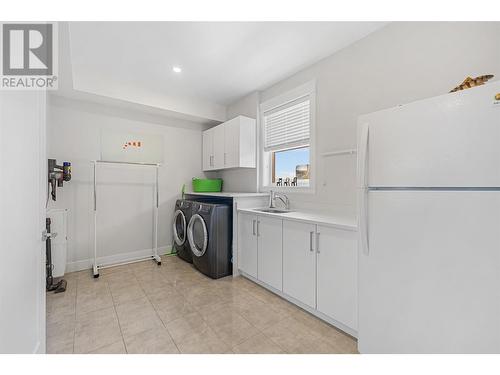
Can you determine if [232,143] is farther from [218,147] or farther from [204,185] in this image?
[204,185]

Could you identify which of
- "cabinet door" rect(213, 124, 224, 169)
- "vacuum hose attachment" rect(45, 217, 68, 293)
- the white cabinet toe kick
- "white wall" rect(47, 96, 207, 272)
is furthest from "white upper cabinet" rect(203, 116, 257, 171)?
"vacuum hose attachment" rect(45, 217, 68, 293)

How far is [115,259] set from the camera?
132 inches

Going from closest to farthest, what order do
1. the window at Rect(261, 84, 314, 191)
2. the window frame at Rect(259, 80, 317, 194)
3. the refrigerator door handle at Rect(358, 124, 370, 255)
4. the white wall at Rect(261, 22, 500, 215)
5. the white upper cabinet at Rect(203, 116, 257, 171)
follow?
the refrigerator door handle at Rect(358, 124, 370, 255) < the white wall at Rect(261, 22, 500, 215) < the window frame at Rect(259, 80, 317, 194) < the window at Rect(261, 84, 314, 191) < the white upper cabinet at Rect(203, 116, 257, 171)

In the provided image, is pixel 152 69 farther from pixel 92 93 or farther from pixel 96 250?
pixel 96 250

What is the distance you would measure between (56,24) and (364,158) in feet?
8.50

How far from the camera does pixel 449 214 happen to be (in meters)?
1.09

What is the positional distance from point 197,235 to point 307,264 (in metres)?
1.67

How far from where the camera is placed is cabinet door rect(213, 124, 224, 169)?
3609 millimetres

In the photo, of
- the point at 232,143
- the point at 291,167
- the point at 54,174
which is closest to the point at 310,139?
the point at 291,167

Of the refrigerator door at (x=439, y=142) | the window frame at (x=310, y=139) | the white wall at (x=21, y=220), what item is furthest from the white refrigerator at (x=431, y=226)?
the white wall at (x=21, y=220)

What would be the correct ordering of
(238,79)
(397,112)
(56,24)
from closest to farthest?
(397,112) < (56,24) < (238,79)

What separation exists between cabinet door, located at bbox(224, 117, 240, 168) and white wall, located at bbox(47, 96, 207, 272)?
2.89ft

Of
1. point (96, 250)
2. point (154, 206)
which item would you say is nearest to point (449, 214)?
point (154, 206)

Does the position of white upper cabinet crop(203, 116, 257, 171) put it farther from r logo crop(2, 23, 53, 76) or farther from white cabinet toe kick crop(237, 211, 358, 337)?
r logo crop(2, 23, 53, 76)
